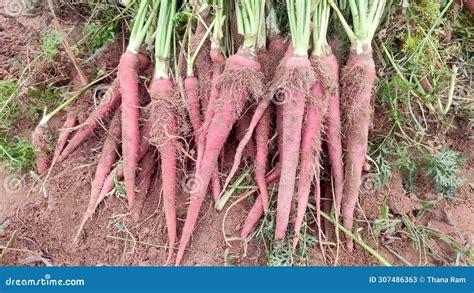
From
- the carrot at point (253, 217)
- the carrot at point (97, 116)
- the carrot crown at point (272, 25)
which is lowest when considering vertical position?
the carrot at point (253, 217)

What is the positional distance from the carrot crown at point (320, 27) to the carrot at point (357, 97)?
0.13 feet

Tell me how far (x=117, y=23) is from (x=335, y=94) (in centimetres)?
115

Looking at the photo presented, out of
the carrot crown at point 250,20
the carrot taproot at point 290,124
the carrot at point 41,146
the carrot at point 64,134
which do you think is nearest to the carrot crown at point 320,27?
the carrot taproot at point 290,124

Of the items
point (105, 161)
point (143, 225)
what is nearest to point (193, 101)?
point (105, 161)

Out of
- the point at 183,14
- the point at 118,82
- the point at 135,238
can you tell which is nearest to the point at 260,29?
the point at 183,14

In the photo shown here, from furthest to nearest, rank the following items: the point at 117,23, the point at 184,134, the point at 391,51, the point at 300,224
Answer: the point at 117,23
the point at 391,51
the point at 184,134
the point at 300,224

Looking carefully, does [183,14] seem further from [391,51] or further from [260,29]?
[391,51]

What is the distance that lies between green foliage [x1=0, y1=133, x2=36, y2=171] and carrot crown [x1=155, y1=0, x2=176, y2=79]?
2.24 feet

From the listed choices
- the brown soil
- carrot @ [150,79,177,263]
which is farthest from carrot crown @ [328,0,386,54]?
carrot @ [150,79,177,263]

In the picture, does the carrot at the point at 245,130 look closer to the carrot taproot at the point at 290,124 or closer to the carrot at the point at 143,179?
the carrot taproot at the point at 290,124

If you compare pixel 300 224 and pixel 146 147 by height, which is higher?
pixel 146 147

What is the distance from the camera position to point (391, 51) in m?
2.19

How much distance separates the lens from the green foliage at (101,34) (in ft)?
7.58

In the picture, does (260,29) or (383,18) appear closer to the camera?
(260,29)
